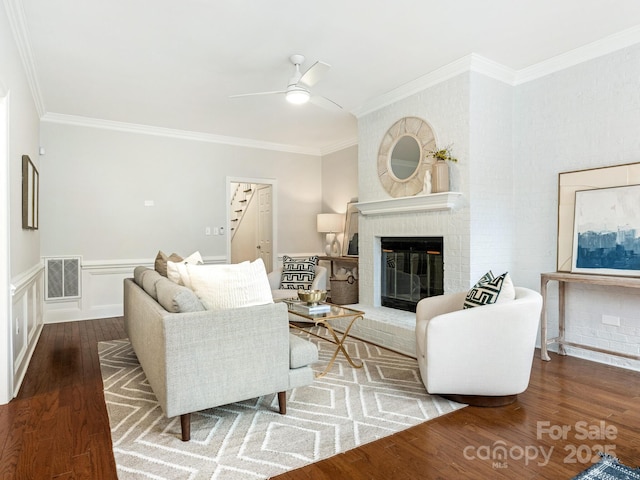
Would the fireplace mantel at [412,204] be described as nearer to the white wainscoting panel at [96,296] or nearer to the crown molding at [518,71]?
the crown molding at [518,71]

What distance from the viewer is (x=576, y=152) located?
3.61 meters

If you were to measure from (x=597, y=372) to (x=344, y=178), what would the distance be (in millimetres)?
4458

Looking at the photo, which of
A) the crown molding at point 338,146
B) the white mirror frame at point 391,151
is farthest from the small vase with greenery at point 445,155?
the crown molding at point 338,146

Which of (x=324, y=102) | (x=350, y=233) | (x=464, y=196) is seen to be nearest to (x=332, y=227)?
(x=350, y=233)

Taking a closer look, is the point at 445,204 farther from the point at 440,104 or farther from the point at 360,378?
the point at 360,378

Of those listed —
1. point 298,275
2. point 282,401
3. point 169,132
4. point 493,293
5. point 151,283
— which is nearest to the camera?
point 282,401

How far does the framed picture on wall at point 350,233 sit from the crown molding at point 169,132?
1564 millimetres

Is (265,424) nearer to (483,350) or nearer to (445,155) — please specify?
(483,350)

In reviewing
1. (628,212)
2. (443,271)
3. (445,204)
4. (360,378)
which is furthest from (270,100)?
(628,212)

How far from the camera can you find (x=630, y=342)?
327cm

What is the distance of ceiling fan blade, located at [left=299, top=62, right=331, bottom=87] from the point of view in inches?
120

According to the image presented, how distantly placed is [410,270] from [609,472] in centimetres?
285

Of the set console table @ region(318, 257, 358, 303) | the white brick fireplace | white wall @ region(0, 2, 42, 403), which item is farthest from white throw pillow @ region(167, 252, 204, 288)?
console table @ region(318, 257, 358, 303)

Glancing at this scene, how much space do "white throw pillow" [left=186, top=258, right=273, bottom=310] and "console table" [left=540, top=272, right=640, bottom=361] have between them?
2.54m
